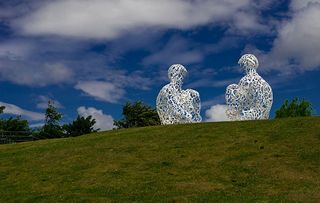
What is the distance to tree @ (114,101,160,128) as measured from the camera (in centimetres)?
9044

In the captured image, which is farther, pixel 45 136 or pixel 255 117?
pixel 45 136

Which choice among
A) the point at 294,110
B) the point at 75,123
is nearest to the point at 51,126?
the point at 75,123

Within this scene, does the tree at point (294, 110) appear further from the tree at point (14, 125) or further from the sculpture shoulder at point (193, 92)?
the tree at point (14, 125)

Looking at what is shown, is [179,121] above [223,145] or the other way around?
above

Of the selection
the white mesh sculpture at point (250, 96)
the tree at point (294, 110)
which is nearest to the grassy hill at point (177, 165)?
the white mesh sculpture at point (250, 96)

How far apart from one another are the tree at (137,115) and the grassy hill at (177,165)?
165 ft

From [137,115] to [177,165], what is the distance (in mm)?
61793

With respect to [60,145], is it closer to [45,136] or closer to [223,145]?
[223,145]

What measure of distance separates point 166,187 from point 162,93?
72.1ft

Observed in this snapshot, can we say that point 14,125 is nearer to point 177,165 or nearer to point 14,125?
point 14,125

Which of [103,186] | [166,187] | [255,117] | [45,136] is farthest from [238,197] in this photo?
[45,136]

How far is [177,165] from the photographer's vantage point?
96.5 feet

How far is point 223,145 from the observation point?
32656 millimetres

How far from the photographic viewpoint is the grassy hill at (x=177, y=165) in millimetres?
24422
